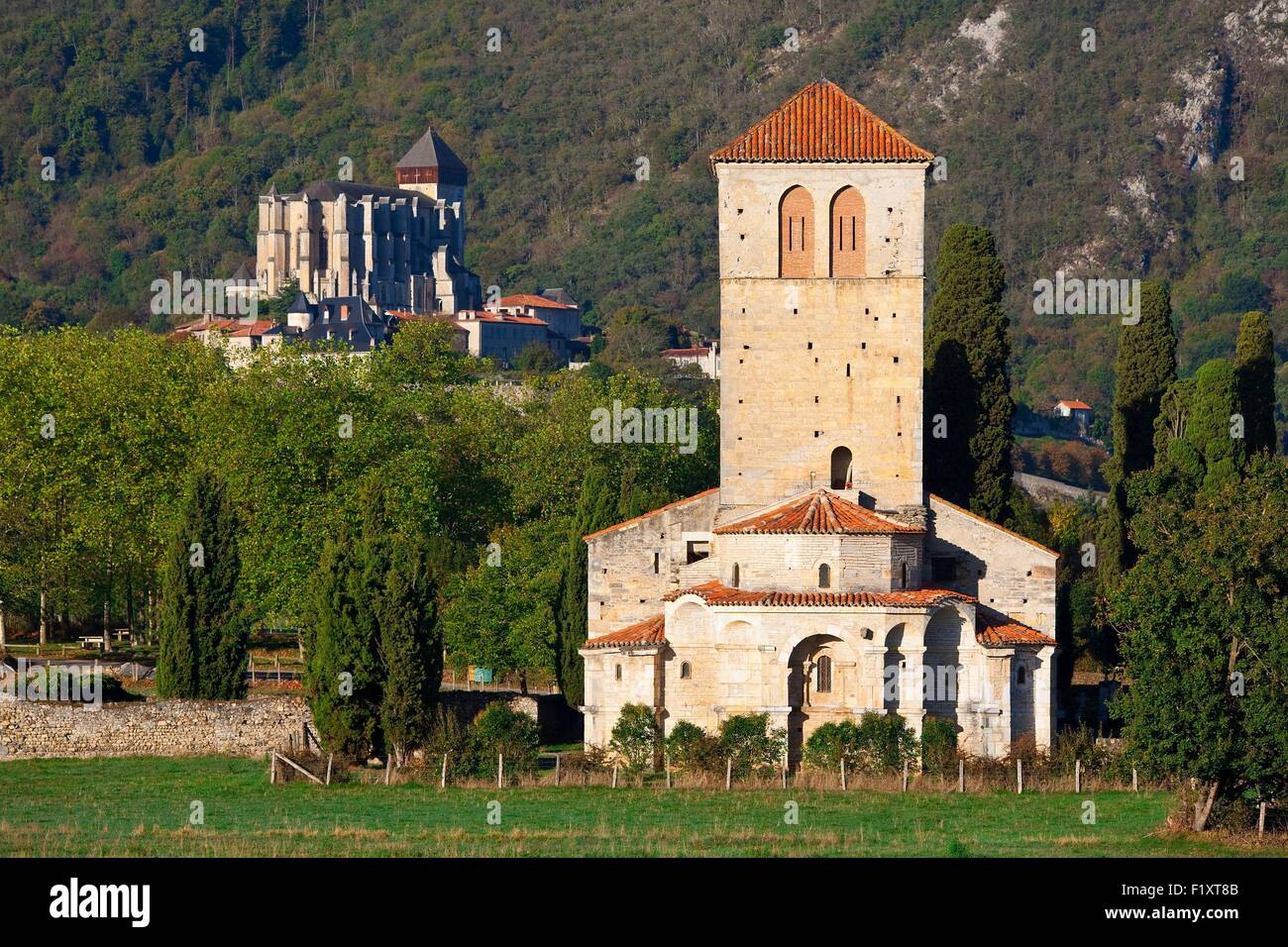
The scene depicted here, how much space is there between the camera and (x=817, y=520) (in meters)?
56.4

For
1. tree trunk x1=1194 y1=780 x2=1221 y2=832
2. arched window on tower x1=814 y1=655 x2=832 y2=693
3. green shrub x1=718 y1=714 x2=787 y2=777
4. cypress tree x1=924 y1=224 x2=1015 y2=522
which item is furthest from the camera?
cypress tree x1=924 y1=224 x2=1015 y2=522

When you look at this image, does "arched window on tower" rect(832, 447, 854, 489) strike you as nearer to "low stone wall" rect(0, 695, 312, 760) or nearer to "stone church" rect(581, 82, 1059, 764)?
"stone church" rect(581, 82, 1059, 764)

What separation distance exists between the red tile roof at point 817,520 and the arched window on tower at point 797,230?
5.15 metres

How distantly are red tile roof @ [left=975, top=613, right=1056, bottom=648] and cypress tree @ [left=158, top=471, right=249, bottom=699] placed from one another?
52.0 feet

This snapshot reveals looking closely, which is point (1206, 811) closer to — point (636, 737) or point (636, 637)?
point (636, 737)

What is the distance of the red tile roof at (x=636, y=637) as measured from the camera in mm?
57531

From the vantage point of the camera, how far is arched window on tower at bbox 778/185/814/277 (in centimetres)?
5950

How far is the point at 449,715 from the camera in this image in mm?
54156

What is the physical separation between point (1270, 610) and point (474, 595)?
26.7 metres

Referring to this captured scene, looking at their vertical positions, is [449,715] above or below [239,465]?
below

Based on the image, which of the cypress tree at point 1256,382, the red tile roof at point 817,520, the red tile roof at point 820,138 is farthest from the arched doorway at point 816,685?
the cypress tree at point 1256,382

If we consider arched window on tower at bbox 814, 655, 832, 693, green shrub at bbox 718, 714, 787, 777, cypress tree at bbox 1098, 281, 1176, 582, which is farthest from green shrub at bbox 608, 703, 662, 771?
cypress tree at bbox 1098, 281, 1176, 582
